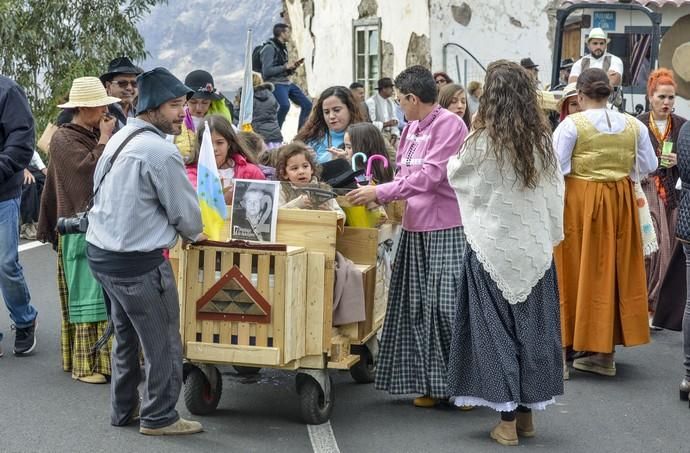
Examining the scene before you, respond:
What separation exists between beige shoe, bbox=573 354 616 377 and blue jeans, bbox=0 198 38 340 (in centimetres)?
391

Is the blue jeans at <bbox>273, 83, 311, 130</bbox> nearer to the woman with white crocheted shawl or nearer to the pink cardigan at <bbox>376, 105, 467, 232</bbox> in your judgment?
the pink cardigan at <bbox>376, 105, 467, 232</bbox>

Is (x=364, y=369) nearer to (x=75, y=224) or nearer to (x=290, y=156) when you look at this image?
(x=290, y=156)

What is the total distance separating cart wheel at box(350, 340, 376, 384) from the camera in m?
8.03

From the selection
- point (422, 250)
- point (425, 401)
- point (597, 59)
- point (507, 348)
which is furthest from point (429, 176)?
point (597, 59)

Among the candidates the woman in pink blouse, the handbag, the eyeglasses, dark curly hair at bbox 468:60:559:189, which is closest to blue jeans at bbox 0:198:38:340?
the eyeglasses

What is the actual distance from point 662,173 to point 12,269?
515 cm

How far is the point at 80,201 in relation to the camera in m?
7.98

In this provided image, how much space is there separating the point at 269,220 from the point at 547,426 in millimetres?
2011

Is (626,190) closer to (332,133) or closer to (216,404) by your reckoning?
(332,133)

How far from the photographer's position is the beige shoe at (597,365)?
8.52 meters

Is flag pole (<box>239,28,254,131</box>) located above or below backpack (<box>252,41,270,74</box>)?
below

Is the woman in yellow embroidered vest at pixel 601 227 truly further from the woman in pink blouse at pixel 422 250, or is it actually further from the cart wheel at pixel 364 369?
the cart wheel at pixel 364 369

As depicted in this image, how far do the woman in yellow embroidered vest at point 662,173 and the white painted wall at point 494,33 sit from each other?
11631 millimetres

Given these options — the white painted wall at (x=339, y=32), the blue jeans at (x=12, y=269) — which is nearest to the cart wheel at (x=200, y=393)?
the blue jeans at (x=12, y=269)
